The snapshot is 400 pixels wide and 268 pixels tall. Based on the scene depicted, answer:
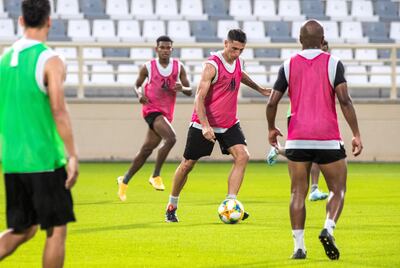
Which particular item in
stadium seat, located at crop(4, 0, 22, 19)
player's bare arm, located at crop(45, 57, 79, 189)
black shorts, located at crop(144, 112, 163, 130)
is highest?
player's bare arm, located at crop(45, 57, 79, 189)

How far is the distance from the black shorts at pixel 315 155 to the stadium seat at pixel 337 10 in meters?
25.0

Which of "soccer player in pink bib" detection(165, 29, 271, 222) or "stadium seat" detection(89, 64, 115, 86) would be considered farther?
"stadium seat" detection(89, 64, 115, 86)

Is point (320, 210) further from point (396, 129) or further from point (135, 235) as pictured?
point (396, 129)

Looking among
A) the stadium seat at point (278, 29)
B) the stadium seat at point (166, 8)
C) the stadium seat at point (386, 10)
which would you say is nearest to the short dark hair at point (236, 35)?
the stadium seat at point (278, 29)

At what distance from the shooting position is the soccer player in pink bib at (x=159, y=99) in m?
18.4

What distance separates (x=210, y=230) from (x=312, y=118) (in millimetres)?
3390

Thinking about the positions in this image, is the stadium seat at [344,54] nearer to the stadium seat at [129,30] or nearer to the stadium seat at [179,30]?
the stadium seat at [179,30]

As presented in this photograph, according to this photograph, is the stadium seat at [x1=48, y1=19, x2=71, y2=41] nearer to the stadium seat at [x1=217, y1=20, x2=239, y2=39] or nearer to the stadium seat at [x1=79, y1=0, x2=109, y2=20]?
the stadium seat at [x1=79, y1=0, x2=109, y2=20]

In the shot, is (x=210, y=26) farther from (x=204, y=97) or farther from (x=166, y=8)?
(x=204, y=97)

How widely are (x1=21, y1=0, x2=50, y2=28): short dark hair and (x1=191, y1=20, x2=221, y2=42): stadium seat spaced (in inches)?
1011

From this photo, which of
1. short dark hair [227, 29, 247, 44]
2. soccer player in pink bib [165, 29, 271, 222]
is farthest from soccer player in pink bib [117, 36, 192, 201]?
short dark hair [227, 29, 247, 44]

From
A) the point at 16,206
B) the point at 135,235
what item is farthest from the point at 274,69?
the point at 16,206

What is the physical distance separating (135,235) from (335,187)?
301 centimetres

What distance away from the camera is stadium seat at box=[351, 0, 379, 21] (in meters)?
35.6
